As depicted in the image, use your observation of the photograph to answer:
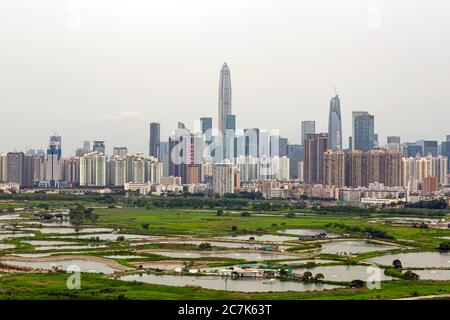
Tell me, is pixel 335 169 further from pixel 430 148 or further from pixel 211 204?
pixel 430 148

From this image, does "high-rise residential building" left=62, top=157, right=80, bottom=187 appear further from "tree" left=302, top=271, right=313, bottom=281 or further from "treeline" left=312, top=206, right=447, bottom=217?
"tree" left=302, top=271, right=313, bottom=281

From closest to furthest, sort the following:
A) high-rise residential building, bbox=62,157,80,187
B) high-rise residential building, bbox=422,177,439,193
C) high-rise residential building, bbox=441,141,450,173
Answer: high-rise residential building, bbox=422,177,439,193
high-rise residential building, bbox=62,157,80,187
high-rise residential building, bbox=441,141,450,173

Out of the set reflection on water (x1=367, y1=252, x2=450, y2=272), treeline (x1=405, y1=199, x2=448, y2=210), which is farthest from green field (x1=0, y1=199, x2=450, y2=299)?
treeline (x1=405, y1=199, x2=448, y2=210)

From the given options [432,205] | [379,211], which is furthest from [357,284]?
[432,205]

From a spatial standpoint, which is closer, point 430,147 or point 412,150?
point 430,147

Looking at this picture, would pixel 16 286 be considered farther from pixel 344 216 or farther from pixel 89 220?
pixel 344 216
